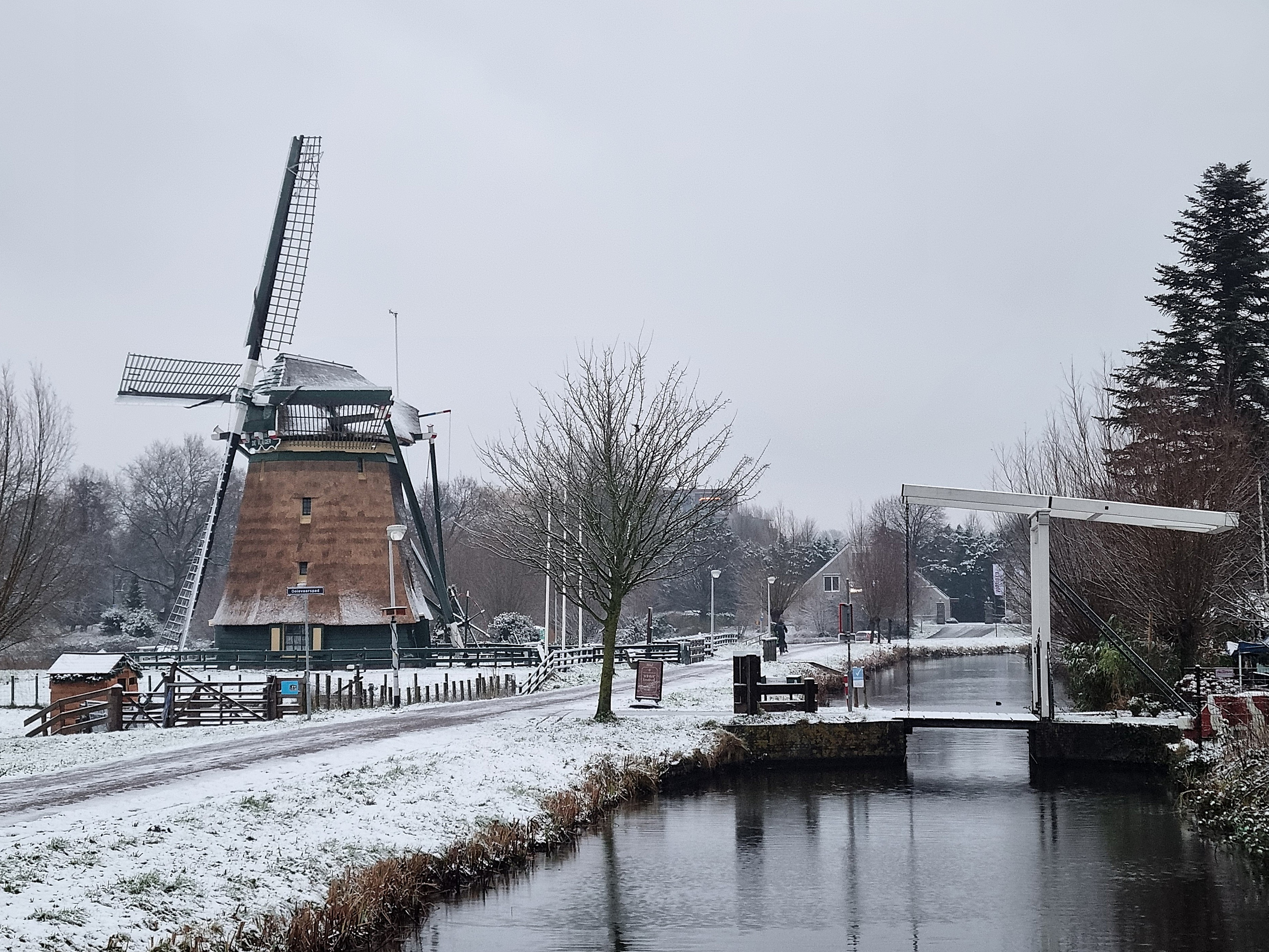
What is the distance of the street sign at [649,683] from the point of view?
25.0 m

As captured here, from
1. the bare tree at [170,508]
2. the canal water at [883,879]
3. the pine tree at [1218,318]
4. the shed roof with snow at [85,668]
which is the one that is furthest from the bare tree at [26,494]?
the bare tree at [170,508]

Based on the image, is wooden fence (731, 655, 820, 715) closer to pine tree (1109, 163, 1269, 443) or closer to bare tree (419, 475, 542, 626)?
pine tree (1109, 163, 1269, 443)

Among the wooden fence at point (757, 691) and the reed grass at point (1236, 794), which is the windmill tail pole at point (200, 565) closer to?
the wooden fence at point (757, 691)

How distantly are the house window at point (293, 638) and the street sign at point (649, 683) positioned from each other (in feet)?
59.6

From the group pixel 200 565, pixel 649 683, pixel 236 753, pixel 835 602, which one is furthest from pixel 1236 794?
pixel 835 602

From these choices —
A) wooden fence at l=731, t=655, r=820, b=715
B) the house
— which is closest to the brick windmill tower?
wooden fence at l=731, t=655, r=820, b=715

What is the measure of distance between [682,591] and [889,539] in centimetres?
2221

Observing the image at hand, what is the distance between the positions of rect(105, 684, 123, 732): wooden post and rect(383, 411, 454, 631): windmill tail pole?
60.9ft

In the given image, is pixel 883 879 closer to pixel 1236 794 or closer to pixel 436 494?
pixel 1236 794

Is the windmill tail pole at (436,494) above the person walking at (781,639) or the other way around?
above

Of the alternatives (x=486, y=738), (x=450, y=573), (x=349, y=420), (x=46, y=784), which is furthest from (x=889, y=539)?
(x=46, y=784)

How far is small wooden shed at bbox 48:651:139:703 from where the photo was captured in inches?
961

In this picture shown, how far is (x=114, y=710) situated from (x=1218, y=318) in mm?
28252

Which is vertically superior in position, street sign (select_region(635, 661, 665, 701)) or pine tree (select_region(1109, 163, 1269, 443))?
pine tree (select_region(1109, 163, 1269, 443))
